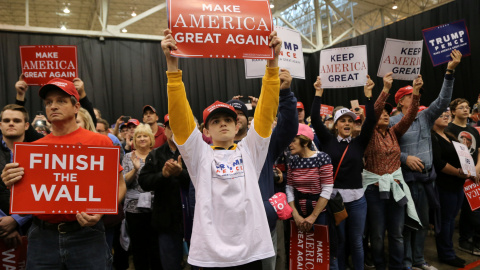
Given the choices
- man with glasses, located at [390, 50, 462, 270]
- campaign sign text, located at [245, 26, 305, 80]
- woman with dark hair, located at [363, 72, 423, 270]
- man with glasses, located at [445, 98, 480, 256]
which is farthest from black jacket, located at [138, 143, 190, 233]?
man with glasses, located at [445, 98, 480, 256]

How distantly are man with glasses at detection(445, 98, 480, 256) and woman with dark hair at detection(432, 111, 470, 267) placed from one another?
1.17 ft

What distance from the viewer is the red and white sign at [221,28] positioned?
1921 millimetres

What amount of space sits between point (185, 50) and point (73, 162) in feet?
2.84

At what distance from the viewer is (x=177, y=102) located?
1.69 m

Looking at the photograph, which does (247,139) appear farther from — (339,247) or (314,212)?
(339,247)

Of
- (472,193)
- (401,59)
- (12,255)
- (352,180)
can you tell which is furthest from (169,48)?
(472,193)

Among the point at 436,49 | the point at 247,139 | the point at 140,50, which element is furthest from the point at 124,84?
the point at 247,139

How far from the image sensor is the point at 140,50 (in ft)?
32.6

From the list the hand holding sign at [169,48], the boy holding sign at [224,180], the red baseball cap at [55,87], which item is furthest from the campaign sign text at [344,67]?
the red baseball cap at [55,87]

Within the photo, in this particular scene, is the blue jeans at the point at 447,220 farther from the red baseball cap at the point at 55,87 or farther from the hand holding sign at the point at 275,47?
the red baseball cap at the point at 55,87

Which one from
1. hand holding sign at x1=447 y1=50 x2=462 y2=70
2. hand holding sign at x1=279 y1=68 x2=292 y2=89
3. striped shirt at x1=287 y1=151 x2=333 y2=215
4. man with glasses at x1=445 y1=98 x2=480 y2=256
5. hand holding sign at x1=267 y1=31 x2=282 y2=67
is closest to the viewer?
hand holding sign at x1=267 y1=31 x2=282 y2=67

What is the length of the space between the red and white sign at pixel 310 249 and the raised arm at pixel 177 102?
5.80 ft

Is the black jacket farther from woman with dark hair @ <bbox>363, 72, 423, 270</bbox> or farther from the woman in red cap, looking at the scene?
woman with dark hair @ <bbox>363, 72, 423, 270</bbox>

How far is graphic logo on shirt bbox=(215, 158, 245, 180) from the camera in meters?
1.72
